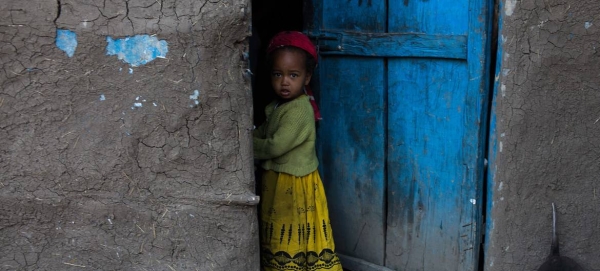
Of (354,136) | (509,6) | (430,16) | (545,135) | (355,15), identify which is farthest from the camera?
(354,136)

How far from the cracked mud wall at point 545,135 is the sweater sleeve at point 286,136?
0.84 m

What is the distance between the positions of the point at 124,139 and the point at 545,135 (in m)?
1.69

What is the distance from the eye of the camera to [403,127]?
11.1 ft

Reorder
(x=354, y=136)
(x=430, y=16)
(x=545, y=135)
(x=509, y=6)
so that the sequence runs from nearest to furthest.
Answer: (x=509, y=6) → (x=545, y=135) → (x=430, y=16) → (x=354, y=136)

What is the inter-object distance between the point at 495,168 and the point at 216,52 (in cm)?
127

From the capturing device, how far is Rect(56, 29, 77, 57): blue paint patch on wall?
2.64m

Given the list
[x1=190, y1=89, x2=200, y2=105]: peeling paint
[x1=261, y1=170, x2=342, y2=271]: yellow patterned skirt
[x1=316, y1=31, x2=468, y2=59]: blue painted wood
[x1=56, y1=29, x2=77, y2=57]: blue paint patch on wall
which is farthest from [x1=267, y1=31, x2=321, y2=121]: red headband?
[x1=56, y1=29, x2=77, y2=57]: blue paint patch on wall

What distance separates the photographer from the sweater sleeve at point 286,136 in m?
3.24

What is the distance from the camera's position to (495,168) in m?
3.06

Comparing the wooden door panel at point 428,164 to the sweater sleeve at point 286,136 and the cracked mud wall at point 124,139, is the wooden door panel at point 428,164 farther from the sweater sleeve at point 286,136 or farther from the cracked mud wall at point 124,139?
the cracked mud wall at point 124,139

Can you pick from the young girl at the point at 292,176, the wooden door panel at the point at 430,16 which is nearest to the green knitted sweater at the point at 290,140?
the young girl at the point at 292,176

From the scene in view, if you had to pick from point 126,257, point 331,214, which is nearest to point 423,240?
point 331,214

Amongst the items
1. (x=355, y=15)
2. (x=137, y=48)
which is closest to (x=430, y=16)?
(x=355, y=15)

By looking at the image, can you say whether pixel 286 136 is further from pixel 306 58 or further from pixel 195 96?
pixel 195 96
